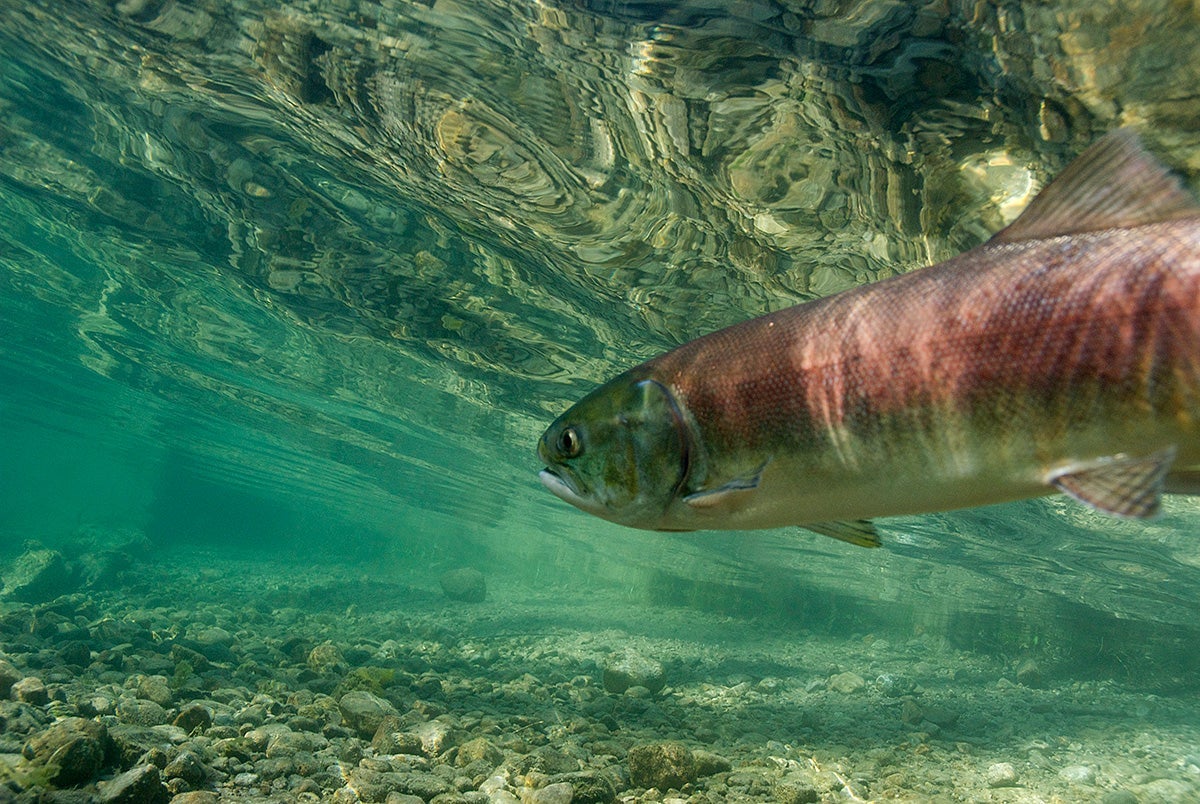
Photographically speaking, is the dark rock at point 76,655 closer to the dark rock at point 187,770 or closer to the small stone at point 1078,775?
the dark rock at point 187,770

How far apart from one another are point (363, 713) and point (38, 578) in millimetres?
23014

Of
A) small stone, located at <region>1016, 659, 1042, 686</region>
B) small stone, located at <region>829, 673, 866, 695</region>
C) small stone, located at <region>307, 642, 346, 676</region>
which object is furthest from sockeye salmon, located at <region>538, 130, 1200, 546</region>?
small stone, located at <region>1016, 659, 1042, 686</region>

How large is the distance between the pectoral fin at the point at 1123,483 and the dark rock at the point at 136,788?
6011 millimetres

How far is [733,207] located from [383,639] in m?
15.7

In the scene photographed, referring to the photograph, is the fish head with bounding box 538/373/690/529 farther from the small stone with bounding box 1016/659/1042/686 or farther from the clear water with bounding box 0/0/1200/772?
the small stone with bounding box 1016/659/1042/686

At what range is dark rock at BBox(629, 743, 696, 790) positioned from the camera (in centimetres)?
670

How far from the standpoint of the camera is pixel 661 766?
266 inches

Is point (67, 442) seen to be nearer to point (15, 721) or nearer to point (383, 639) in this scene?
point (383, 639)

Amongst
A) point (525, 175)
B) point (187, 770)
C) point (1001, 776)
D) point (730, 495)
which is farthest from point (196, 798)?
point (1001, 776)

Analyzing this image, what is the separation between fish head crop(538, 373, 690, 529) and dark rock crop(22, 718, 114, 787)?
4922 mm

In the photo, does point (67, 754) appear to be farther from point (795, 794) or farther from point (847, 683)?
point (847, 683)

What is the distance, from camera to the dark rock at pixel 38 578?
2189cm

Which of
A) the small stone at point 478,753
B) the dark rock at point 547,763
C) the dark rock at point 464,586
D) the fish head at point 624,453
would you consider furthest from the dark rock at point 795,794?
the dark rock at point 464,586

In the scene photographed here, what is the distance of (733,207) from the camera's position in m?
9.59
